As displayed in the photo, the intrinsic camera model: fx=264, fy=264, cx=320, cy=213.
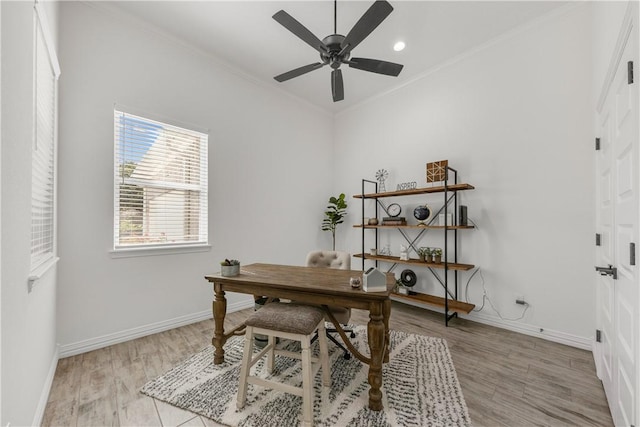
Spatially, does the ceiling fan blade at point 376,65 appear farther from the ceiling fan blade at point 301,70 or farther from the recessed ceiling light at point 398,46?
the recessed ceiling light at point 398,46

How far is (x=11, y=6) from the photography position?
3.47 ft

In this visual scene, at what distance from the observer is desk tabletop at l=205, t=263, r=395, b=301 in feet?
5.54

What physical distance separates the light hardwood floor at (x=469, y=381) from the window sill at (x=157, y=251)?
0.84 m

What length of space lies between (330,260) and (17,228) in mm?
2084

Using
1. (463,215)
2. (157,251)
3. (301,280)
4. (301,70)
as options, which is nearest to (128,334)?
(157,251)

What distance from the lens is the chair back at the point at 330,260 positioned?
8.28 feet

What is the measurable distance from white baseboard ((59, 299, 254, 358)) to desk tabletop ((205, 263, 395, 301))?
1.24m

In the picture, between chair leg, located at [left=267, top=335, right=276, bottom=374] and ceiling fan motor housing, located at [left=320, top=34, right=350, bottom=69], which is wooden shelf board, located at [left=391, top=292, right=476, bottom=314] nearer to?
chair leg, located at [left=267, top=335, right=276, bottom=374]

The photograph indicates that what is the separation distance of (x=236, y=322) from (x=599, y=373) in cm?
328

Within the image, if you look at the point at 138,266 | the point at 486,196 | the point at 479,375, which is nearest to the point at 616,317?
the point at 479,375

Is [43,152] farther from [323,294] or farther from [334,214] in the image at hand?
[334,214]

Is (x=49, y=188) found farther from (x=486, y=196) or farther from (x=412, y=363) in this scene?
(x=486, y=196)

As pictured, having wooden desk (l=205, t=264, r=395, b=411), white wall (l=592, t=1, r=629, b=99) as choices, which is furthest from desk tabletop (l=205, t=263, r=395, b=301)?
white wall (l=592, t=1, r=629, b=99)

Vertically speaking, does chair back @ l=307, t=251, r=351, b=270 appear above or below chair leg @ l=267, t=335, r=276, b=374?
above
